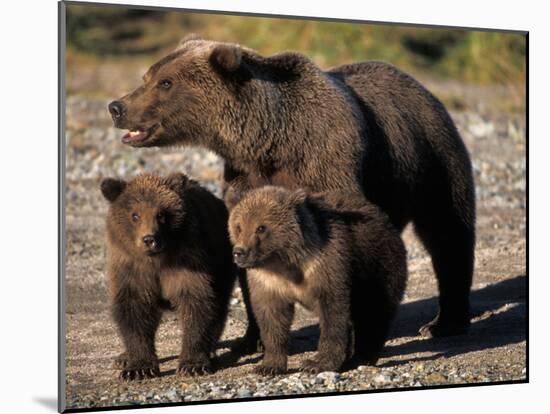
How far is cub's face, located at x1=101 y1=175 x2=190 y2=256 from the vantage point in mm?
7547

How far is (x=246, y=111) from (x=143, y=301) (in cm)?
146

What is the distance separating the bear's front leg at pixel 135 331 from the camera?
7.74m

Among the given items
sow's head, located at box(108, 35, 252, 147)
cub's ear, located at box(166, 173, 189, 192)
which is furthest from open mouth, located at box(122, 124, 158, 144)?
cub's ear, located at box(166, 173, 189, 192)

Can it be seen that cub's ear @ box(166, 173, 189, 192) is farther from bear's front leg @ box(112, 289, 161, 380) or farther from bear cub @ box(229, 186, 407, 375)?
bear's front leg @ box(112, 289, 161, 380)

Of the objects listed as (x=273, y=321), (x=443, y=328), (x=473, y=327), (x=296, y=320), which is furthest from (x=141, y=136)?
(x=473, y=327)

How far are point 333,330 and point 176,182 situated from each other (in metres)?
1.47

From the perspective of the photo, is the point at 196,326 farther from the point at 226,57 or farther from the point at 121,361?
the point at 226,57

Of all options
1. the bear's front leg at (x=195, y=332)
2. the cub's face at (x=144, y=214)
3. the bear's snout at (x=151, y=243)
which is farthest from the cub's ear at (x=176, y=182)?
the bear's front leg at (x=195, y=332)

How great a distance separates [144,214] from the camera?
7586 mm

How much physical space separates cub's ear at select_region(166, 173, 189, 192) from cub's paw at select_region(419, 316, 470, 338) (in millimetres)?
2416

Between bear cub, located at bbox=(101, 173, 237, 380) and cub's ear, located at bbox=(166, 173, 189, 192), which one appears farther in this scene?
cub's ear, located at bbox=(166, 173, 189, 192)

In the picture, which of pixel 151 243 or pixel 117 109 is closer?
pixel 151 243

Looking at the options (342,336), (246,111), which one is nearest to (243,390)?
(342,336)

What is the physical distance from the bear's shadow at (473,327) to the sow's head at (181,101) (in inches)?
65.5
